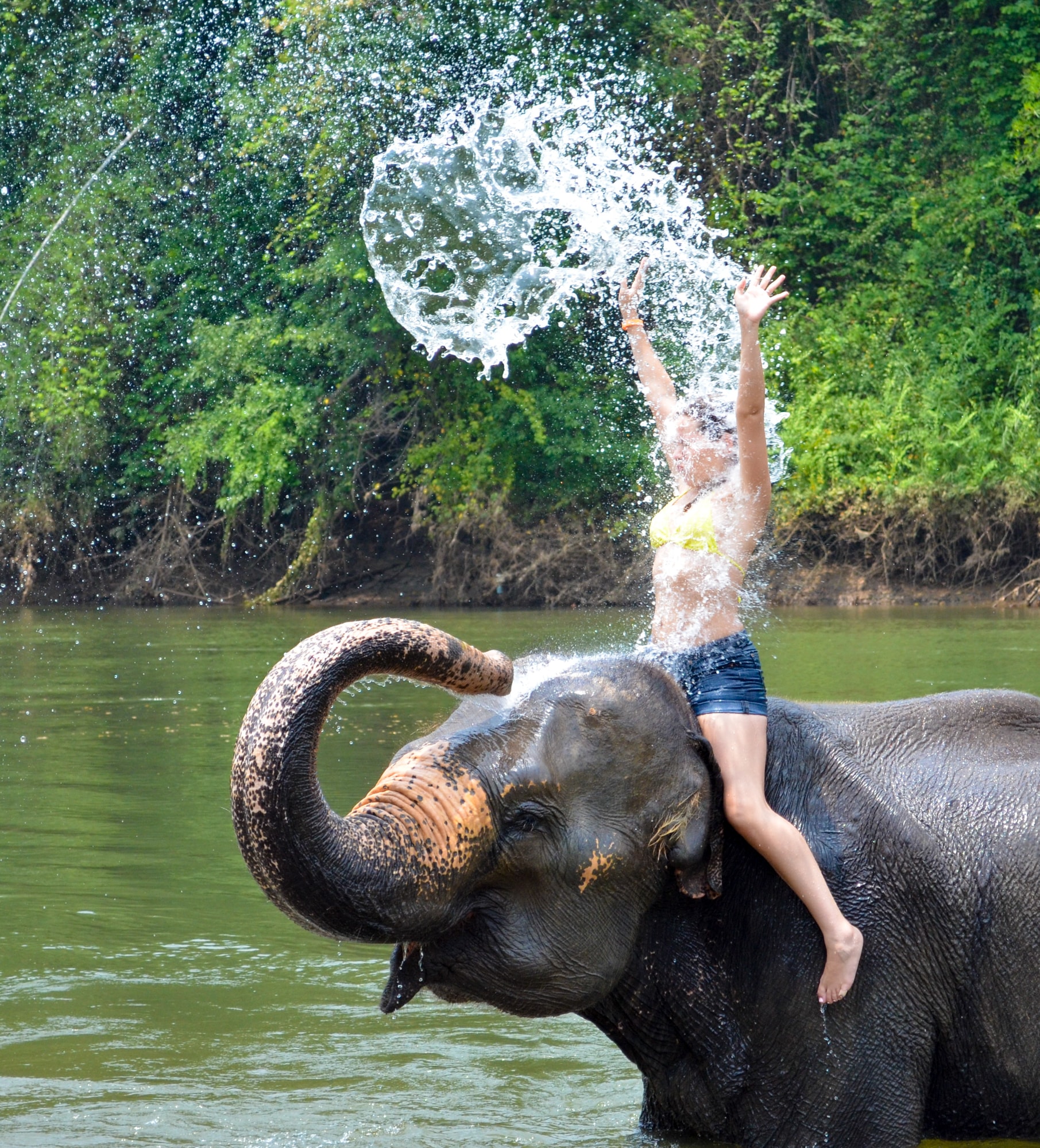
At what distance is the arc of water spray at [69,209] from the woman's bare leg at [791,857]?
22.1 m

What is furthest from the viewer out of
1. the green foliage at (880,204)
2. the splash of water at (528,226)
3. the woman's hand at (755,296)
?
the green foliage at (880,204)

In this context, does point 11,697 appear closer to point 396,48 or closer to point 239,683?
point 239,683

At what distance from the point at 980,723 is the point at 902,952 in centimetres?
59

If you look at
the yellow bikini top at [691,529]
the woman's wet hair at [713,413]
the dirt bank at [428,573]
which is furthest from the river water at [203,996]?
the dirt bank at [428,573]

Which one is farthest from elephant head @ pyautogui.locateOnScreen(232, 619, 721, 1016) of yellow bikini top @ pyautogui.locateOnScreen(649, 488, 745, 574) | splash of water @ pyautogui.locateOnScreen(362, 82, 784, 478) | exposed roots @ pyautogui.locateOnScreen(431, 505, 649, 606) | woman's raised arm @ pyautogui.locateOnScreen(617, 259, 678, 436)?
exposed roots @ pyautogui.locateOnScreen(431, 505, 649, 606)

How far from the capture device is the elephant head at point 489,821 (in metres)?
2.76

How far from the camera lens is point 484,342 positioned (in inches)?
737

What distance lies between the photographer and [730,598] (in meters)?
3.55

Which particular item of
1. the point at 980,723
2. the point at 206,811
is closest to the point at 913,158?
the point at 206,811

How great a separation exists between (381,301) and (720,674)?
20671mm

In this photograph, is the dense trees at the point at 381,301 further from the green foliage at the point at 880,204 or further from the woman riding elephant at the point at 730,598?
the woman riding elephant at the point at 730,598

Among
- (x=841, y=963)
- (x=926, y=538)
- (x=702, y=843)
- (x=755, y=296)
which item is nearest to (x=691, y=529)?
(x=755, y=296)

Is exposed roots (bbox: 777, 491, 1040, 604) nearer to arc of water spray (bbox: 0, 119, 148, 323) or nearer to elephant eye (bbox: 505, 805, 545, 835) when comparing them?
arc of water spray (bbox: 0, 119, 148, 323)

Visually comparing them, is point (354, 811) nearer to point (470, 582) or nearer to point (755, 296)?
point (755, 296)
